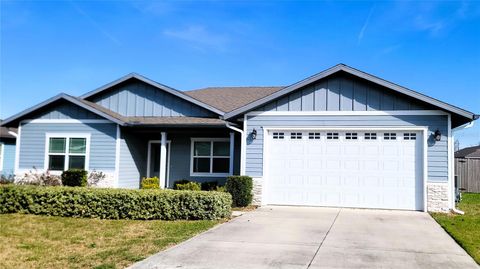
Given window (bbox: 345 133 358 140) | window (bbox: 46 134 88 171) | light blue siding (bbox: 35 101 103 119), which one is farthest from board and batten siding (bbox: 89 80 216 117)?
window (bbox: 345 133 358 140)

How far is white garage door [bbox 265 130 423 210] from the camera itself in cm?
1302

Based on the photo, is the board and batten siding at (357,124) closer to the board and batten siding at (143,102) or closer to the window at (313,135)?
the window at (313,135)

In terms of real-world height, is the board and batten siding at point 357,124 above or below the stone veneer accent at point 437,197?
above

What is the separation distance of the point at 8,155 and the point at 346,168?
2010cm

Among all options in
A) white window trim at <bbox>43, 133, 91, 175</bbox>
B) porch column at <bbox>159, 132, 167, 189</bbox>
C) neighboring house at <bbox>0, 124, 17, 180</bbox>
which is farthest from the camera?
neighboring house at <bbox>0, 124, 17, 180</bbox>

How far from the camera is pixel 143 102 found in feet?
58.4

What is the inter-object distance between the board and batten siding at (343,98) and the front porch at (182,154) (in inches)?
126

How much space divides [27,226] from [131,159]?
7.42 m

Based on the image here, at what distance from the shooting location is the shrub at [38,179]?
51.7 feet

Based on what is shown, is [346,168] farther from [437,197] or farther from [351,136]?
[437,197]

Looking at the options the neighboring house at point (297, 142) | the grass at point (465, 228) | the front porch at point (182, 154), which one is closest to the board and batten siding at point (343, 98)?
the neighboring house at point (297, 142)

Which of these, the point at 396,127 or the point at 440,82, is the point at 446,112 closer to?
the point at 396,127

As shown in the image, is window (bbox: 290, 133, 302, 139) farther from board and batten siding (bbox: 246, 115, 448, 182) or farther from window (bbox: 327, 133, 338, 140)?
window (bbox: 327, 133, 338, 140)

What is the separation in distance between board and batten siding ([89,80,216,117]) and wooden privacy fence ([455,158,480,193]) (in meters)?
16.0
